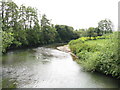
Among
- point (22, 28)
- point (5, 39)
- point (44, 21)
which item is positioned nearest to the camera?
point (5, 39)

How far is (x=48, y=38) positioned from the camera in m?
40.9

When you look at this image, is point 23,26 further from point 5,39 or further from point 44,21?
point 5,39

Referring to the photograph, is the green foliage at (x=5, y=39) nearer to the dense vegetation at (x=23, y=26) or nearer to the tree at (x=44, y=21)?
the dense vegetation at (x=23, y=26)

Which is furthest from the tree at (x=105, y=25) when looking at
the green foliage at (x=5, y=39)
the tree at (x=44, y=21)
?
the green foliage at (x=5, y=39)

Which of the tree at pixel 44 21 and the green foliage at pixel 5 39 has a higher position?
the tree at pixel 44 21

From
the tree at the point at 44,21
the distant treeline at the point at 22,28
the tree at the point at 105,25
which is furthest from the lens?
the tree at the point at 105,25

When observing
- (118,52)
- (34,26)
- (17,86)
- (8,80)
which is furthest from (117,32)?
(34,26)

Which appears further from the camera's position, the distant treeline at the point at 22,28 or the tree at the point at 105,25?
the tree at the point at 105,25

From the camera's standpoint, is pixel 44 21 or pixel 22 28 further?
pixel 44 21

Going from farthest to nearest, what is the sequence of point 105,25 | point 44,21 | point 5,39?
point 105,25 < point 44,21 < point 5,39

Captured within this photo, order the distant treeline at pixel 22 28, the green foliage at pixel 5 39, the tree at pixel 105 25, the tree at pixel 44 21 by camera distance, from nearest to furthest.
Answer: the green foliage at pixel 5 39 < the distant treeline at pixel 22 28 < the tree at pixel 44 21 < the tree at pixel 105 25

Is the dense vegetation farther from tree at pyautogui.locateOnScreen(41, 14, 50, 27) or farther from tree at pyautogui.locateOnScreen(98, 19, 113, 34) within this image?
tree at pyautogui.locateOnScreen(98, 19, 113, 34)

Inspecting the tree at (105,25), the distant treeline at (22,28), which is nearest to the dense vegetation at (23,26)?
the distant treeline at (22,28)

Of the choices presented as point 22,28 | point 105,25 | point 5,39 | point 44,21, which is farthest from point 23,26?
point 105,25
